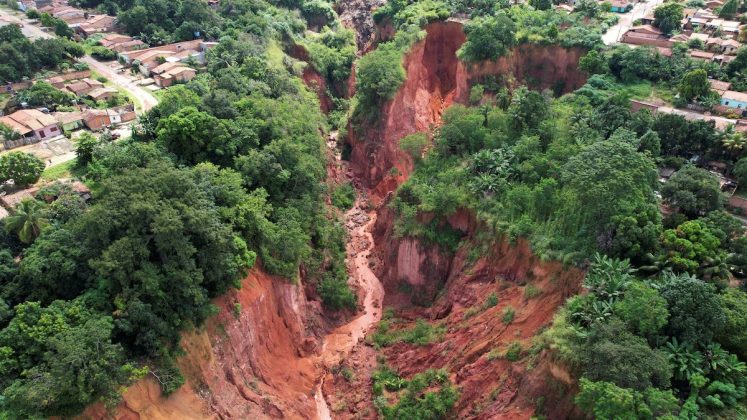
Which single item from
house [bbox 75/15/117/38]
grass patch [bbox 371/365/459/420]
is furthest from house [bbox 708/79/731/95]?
house [bbox 75/15/117/38]

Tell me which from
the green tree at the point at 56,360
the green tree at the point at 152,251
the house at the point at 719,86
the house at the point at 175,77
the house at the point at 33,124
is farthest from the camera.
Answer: the house at the point at 175,77

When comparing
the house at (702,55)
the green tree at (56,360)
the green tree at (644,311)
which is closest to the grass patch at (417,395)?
the green tree at (644,311)

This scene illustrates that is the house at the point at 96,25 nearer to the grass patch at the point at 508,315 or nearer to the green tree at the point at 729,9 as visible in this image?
the grass patch at the point at 508,315

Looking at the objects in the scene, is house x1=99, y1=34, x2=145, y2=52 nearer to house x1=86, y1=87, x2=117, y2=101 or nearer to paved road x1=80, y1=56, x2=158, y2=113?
paved road x1=80, y1=56, x2=158, y2=113

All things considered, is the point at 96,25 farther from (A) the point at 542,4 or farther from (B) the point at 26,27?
(A) the point at 542,4

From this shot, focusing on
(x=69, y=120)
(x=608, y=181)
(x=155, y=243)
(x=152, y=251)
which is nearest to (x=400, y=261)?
(x=608, y=181)
